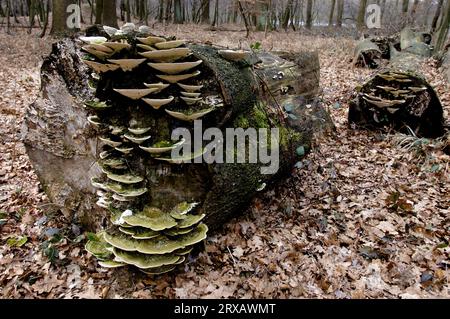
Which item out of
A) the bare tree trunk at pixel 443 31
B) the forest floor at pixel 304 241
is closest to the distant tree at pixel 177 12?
the bare tree trunk at pixel 443 31

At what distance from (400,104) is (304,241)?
377cm

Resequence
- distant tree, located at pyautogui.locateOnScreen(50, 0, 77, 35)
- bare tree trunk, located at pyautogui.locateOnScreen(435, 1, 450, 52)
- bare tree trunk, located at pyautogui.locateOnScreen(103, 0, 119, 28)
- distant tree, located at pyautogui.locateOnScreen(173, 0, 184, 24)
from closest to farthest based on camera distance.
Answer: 1. bare tree trunk, located at pyautogui.locateOnScreen(435, 1, 450, 52)
2. distant tree, located at pyautogui.locateOnScreen(50, 0, 77, 35)
3. bare tree trunk, located at pyautogui.locateOnScreen(103, 0, 119, 28)
4. distant tree, located at pyautogui.locateOnScreen(173, 0, 184, 24)

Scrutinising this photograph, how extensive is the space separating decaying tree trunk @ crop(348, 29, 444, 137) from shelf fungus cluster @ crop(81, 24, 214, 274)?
4.33m

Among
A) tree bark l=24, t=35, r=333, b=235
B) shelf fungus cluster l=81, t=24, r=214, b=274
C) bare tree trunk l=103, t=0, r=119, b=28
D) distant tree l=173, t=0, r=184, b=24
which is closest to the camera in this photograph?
shelf fungus cluster l=81, t=24, r=214, b=274

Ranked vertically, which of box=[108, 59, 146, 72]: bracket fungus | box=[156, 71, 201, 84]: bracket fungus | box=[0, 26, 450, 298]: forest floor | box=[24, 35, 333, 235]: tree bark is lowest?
box=[0, 26, 450, 298]: forest floor

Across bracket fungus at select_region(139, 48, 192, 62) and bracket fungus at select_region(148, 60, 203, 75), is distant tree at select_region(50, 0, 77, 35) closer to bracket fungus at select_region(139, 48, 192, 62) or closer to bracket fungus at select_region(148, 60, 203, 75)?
bracket fungus at select_region(139, 48, 192, 62)

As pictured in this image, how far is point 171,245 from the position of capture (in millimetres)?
3453

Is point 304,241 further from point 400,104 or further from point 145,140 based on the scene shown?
point 400,104

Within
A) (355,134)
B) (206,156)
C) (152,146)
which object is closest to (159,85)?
(152,146)

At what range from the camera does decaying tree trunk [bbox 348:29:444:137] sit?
6453 millimetres

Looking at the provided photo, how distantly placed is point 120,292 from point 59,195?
1.84m

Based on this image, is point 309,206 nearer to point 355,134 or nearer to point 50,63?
point 355,134

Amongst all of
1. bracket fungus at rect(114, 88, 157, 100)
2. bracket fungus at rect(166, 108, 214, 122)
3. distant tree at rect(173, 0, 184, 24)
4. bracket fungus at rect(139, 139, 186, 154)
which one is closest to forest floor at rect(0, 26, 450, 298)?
bracket fungus at rect(139, 139, 186, 154)

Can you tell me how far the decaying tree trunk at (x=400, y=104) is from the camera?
6.45 metres
